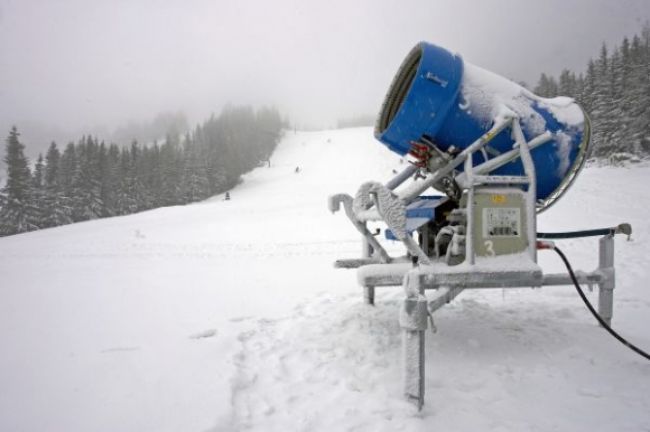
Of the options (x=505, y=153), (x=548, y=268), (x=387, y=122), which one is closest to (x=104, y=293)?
(x=387, y=122)

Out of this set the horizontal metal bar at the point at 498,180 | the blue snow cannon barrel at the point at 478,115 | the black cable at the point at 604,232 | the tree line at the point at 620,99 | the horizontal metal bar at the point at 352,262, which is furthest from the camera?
the tree line at the point at 620,99

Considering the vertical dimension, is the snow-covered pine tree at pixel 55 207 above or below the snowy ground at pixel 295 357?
above

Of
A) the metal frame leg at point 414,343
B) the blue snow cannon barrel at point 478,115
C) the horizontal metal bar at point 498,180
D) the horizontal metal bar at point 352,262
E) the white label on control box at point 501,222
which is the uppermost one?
the blue snow cannon barrel at point 478,115

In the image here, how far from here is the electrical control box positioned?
117 inches

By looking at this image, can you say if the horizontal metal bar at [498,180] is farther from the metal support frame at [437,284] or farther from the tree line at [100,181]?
the tree line at [100,181]

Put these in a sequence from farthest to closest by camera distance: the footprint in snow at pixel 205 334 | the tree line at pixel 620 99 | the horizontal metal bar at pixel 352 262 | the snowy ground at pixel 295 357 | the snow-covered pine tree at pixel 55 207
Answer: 1. the snow-covered pine tree at pixel 55 207
2. the tree line at pixel 620 99
3. the horizontal metal bar at pixel 352 262
4. the footprint in snow at pixel 205 334
5. the snowy ground at pixel 295 357

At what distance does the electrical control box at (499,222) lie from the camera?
9.76 ft

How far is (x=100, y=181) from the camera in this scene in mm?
46281

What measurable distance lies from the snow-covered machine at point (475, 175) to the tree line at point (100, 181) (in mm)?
49375

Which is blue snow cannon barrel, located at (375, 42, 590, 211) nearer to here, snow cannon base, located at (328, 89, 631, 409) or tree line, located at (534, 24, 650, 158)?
snow cannon base, located at (328, 89, 631, 409)

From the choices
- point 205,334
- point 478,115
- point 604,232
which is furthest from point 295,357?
point 604,232

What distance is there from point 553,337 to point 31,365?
203 inches

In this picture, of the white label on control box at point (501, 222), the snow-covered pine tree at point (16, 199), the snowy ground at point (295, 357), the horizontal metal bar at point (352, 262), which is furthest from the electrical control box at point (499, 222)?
the snow-covered pine tree at point (16, 199)

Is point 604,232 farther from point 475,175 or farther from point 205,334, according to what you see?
point 205,334
